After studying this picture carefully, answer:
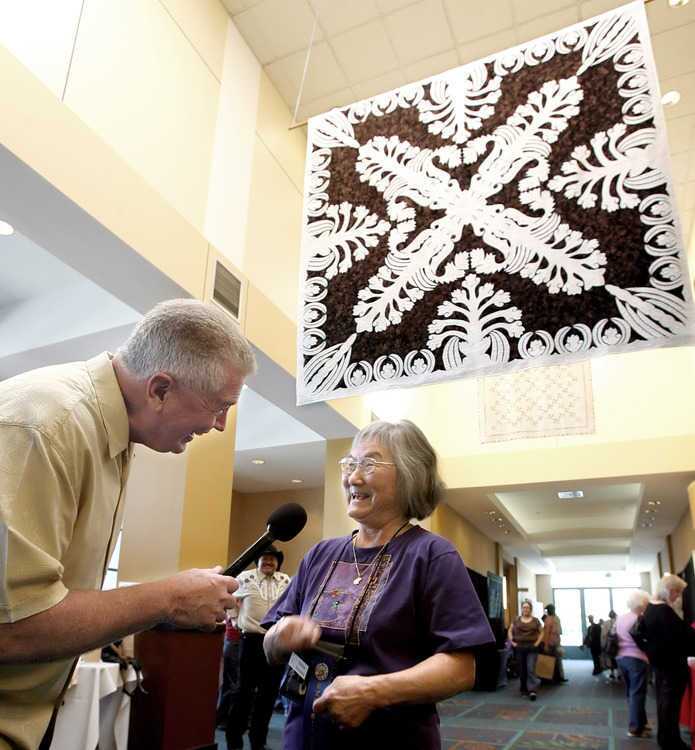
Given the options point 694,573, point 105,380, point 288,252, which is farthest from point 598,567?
point 105,380

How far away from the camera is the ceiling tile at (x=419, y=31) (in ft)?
16.3

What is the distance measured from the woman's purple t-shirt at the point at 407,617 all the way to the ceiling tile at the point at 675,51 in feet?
17.3

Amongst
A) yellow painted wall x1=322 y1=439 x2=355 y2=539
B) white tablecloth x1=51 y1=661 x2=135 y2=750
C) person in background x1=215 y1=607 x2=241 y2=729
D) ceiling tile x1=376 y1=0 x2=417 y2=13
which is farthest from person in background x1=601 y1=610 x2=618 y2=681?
ceiling tile x1=376 y1=0 x2=417 y2=13

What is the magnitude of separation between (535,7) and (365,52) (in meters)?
1.35

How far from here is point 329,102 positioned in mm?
5797

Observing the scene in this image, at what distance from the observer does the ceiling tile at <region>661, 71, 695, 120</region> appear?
5.52 metres

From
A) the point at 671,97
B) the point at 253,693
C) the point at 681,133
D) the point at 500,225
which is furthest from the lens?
the point at 681,133

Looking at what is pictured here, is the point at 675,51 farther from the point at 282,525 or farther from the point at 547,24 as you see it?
the point at 282,525

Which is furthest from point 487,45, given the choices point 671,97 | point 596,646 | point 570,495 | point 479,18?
point 596,646

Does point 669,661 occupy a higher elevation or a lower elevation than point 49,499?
lower

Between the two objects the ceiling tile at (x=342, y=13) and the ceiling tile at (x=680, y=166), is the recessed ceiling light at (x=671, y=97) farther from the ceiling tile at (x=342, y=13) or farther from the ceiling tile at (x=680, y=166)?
the ceiling tile at (x=342, y=13)

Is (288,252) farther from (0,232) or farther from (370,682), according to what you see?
(370,682)

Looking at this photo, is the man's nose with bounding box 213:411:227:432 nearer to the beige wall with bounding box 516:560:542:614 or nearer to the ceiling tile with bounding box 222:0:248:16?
the ceiling tile with bounding box 222:0:248:16

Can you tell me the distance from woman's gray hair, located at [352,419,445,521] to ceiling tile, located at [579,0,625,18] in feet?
15.0
